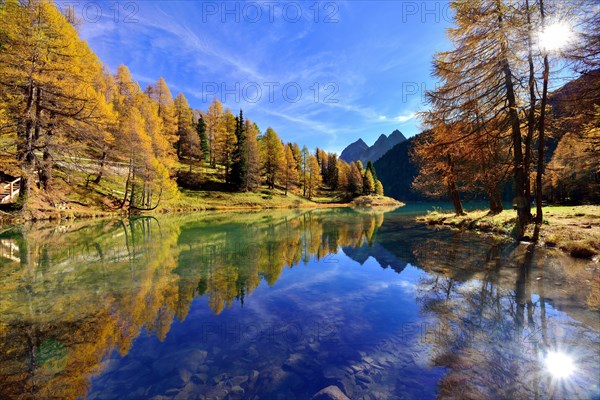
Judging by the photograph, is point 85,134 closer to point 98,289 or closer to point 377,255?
point 98,289

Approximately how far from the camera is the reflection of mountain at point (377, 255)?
32.3ft

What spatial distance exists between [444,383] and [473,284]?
15.1ft

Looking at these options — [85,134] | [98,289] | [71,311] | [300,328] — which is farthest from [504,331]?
[85,134]

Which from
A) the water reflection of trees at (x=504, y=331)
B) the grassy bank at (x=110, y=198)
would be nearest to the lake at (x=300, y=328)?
the water reflection of trees at (x=504, y=331)

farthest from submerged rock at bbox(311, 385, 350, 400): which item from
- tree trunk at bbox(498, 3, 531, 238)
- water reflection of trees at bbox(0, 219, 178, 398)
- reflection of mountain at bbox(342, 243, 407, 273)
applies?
tree trunk at bbox(498, 3, 531, 238)

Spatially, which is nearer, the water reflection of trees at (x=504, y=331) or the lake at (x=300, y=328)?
the water reflection of trees at (x=504, y=331)

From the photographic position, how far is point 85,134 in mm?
22656

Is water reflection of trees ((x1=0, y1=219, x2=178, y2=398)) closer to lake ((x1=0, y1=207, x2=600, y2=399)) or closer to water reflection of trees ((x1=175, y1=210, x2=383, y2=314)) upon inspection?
lake ((x1=0, y1=207, x2=600, y2=399))

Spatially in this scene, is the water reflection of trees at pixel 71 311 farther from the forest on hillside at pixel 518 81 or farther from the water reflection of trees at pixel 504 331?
the forest on hillside at pixel 518 81

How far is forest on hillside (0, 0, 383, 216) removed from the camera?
19.2 m

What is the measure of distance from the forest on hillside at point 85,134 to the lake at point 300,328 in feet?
52.9

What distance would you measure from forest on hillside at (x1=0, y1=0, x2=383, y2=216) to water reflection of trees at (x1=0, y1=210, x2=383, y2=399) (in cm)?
1017

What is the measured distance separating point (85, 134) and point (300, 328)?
86.4 feet

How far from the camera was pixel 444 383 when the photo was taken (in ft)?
11.2
